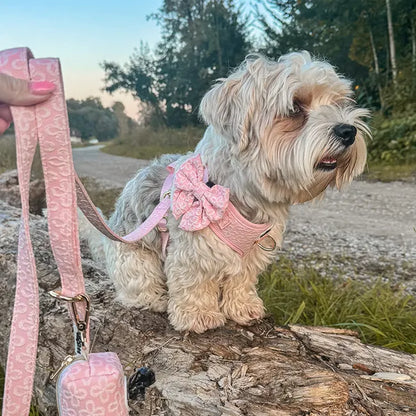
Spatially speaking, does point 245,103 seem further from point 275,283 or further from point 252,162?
point 275,283

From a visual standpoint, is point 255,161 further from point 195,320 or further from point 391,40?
point 391,40

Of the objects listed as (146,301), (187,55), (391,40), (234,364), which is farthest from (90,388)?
(187,55)

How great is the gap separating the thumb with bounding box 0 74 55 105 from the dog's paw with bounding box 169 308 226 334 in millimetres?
1721

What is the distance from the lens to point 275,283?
3.85 metres

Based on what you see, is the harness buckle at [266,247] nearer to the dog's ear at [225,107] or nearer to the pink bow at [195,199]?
the pink bow at [195,199]

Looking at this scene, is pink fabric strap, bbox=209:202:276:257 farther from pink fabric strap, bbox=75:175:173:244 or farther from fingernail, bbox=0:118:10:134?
fingernail, bbox=0:118:10:134

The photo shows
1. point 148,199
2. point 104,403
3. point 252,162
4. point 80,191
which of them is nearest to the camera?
point 104,403

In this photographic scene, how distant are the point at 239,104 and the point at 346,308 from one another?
209 centimetres

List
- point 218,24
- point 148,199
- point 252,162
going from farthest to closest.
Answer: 1. point 218,24
2. point 148,199
3. point 252,162

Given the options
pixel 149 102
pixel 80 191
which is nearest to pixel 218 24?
pixel 149 102

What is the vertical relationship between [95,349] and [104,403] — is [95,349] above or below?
below

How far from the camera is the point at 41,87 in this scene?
1230 mm

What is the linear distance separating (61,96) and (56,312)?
1711mm

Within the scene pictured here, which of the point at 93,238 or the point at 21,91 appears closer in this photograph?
the point at 21,91
